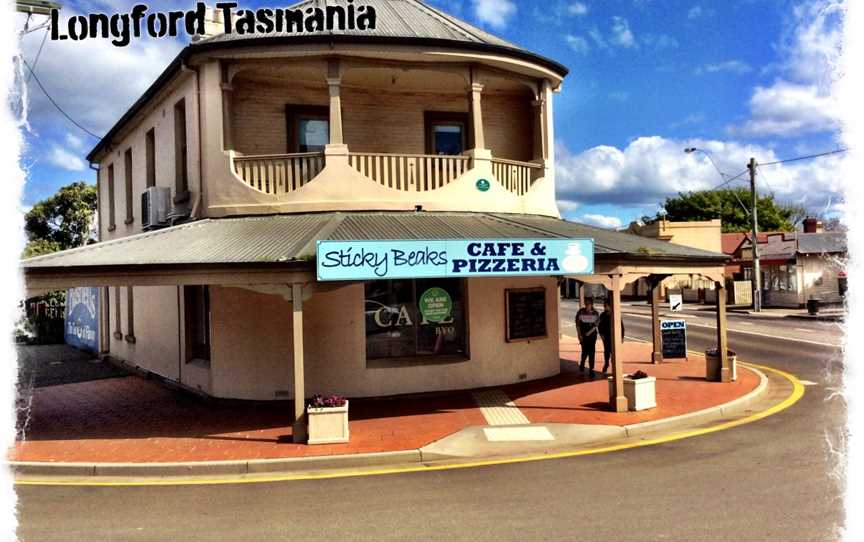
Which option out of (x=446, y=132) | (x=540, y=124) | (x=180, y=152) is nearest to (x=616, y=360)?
(x=540, y=124)

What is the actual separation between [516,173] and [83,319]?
19.4 metres

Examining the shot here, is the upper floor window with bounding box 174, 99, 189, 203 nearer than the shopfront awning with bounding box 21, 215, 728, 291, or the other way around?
the shopfront awning with bounding box 21, 215, 728, 291

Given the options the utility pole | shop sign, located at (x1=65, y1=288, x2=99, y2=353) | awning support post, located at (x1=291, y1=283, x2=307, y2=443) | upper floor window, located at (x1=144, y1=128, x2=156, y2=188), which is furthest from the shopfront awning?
the utility pole

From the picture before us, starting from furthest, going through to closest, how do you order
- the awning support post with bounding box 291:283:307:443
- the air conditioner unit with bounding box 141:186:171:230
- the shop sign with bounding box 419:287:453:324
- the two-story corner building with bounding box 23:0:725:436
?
the air conditioner unit with bounding box 141:186:171:230, the shop sign with bounding box 419:287:453:324, the two-story corner building with bounding box 23:0:725:436, the awning support post with bounding box 291:283:307:443

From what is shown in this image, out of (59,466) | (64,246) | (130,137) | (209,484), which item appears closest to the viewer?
(209,484)

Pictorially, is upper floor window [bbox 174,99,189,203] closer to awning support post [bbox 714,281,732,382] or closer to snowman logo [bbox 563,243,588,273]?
snowman logo [bbox 563,243,588,273]

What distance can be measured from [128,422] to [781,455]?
10.9 m

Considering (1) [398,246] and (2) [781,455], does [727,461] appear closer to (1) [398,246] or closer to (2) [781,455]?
(2) [781,455]

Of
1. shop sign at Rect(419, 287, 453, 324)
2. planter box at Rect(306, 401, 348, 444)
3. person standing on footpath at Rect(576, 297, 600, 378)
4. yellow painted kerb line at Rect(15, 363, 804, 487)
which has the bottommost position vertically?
yellow painted kerb line at Rect(15, 363, 804, 487)

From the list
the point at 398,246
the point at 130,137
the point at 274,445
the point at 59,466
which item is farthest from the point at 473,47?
the point at 130,137

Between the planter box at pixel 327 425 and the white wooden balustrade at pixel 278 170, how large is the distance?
16.7ft

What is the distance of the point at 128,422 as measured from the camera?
37.8 ft

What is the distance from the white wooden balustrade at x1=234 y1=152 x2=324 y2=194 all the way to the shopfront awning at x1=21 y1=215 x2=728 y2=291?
2.33ft

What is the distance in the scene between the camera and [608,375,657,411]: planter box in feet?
36.3
